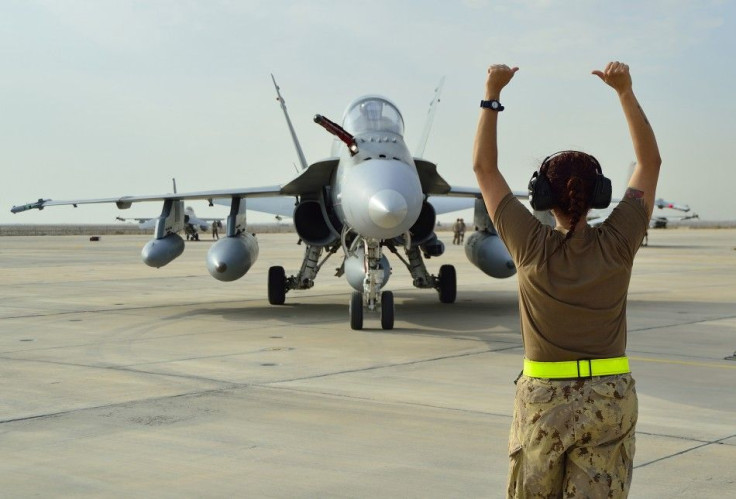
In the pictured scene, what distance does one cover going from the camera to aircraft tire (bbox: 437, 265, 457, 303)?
18.4 m

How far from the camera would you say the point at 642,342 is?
1212cm

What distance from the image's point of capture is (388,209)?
1145 centimetres


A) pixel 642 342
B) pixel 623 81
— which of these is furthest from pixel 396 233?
pixel 623 81

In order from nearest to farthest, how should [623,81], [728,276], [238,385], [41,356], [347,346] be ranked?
[623,81] → [238,385] → [41,356] → [347,346] → [728,276]

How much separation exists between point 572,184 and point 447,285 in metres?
15.4

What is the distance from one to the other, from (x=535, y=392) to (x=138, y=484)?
3.29m

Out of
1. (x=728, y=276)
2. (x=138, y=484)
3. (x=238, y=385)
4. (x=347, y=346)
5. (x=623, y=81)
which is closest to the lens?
(x=623, y=81)

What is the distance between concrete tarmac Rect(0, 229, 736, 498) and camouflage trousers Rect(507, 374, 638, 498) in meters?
2.39

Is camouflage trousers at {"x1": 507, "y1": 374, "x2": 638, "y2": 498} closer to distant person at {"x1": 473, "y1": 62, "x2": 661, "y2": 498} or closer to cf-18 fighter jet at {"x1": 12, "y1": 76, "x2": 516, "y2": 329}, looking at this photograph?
distant person at {"x1": 473, "y1": 62, "x2": 661, "y2": 498}

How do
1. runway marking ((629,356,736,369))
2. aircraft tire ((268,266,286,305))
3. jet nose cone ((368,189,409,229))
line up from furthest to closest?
1. aircraft tire ((268,266,286,305))
2. jet nose cone ((368,189,409,229))
3. runway marking ((629,356,736,369))

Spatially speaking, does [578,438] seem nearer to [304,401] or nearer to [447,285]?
[304,401]

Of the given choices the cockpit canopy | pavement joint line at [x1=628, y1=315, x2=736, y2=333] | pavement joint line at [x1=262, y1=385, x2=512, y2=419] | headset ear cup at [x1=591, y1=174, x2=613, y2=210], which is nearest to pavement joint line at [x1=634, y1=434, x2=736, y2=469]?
pavement joint line at [x1=262, y1=385, x2=512, y2=419]

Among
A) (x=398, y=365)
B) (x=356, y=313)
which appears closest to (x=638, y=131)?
(x=398, y=365)

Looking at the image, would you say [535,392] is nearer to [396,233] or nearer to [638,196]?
[638,196]
